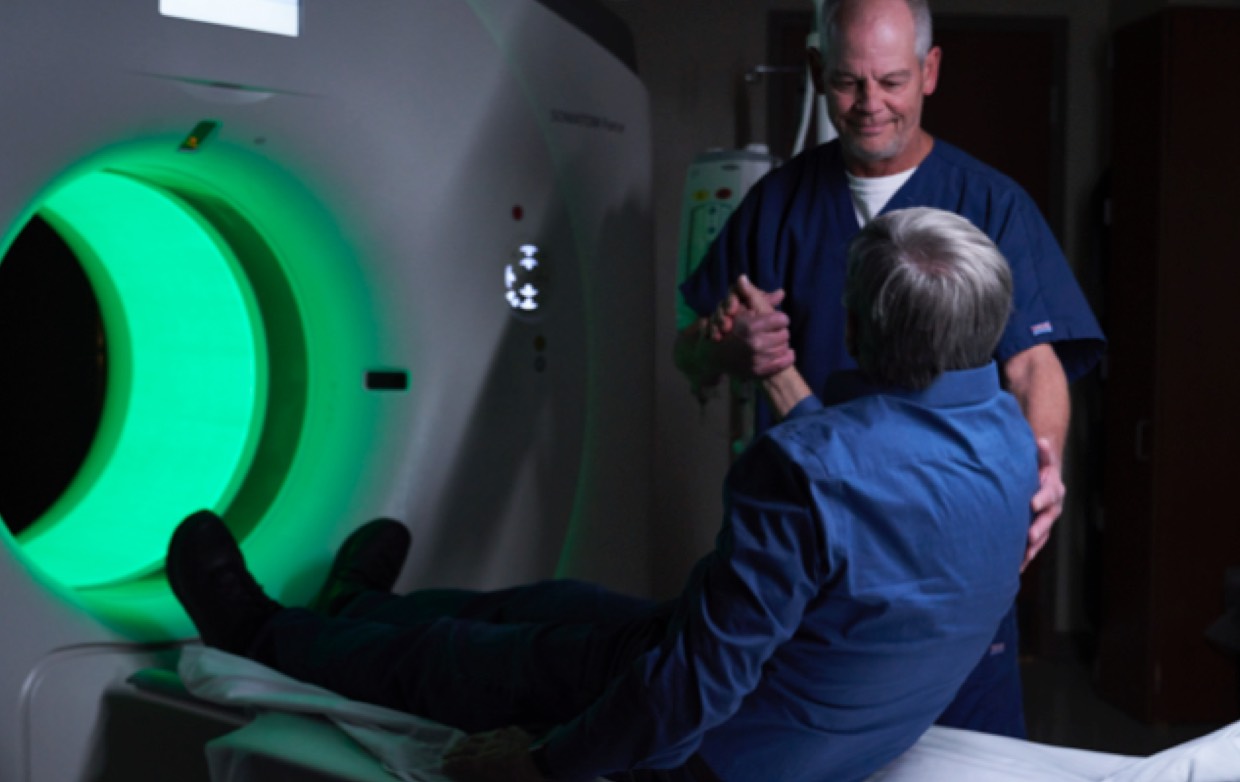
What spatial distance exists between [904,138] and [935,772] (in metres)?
0.78

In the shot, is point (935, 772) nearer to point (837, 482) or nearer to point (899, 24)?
point (837, 482)

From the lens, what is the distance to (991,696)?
1663 millimetres

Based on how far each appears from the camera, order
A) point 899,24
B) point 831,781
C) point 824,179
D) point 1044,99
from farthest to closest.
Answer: point 1044,99, point 824,179, point 899,24, point 831,781

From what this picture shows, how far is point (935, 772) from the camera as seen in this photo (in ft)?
4.68

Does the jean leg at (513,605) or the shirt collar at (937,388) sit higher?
the shirt collar at (937,388)

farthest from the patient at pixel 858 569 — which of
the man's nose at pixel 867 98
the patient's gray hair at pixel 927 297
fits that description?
the man's nose at pixel 867 98

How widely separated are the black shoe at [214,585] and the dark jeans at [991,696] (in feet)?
3.10

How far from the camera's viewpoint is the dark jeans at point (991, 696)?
5.44 ft

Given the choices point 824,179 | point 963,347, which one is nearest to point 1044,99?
point 824,179

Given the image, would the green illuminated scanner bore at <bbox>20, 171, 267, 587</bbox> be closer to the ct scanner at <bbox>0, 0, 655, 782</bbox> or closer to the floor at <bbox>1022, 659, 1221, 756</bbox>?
the ct scanner at <bbox>0, 0, 655, 782</bbox>

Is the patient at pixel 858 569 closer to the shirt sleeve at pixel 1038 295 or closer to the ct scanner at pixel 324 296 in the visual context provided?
the shirt sleeve at pixel 1038 295

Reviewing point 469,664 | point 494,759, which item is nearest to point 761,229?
point 469,664

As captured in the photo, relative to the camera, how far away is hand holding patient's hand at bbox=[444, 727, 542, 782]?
1349 millimetres

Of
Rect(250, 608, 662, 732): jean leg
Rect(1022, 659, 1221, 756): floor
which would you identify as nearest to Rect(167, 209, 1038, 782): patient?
Rect(250, 608, 662, 732): jean leg
